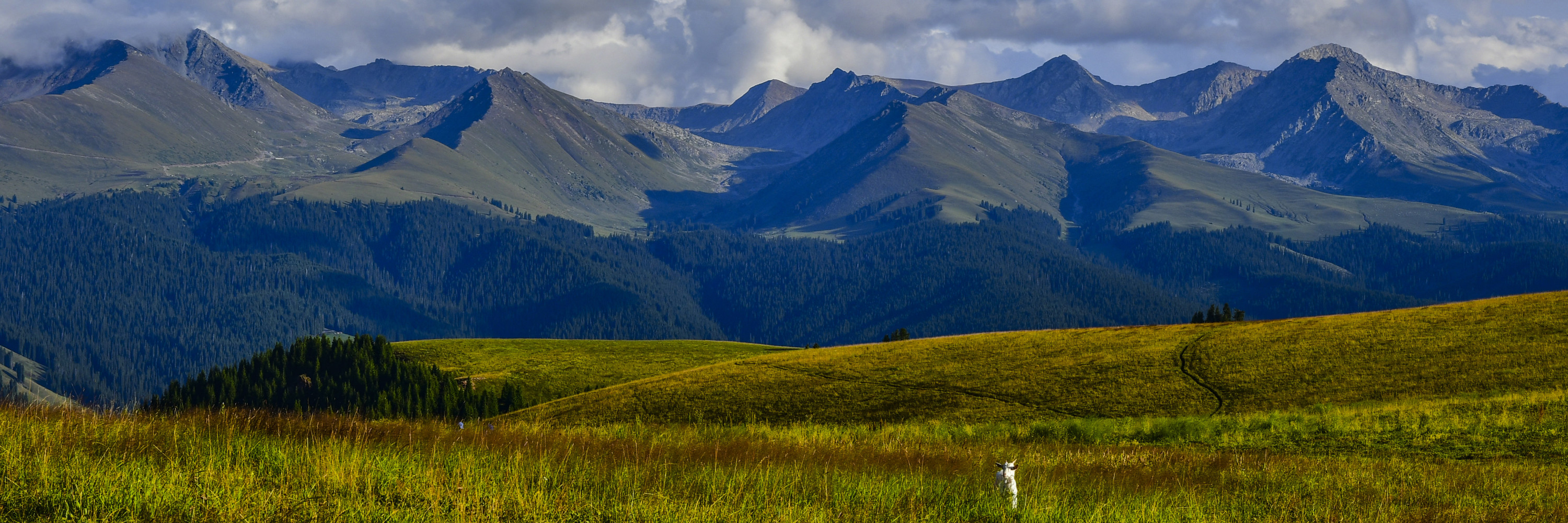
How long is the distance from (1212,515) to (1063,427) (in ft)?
61.9

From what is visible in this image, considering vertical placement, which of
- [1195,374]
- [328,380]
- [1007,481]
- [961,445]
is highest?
[1195,374]

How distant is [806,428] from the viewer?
31.4m

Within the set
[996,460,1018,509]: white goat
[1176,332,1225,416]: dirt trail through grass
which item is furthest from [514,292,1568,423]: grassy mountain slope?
[996,460,1018,509]: white goat

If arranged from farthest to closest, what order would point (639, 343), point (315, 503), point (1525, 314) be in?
point (639, 343), point (1525, 314), point (315, 503)

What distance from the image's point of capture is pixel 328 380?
13012 cm

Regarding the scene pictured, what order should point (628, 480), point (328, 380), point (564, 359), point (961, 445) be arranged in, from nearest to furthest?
point (628, 480), point (961, 445), point (564, 359), point (328, 380)

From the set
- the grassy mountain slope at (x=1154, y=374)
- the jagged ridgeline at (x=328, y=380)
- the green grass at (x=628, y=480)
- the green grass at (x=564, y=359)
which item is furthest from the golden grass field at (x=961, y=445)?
the jagged ridgeline at (x=328, y=380)

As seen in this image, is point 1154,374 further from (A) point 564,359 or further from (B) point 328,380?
(B) point 328,380

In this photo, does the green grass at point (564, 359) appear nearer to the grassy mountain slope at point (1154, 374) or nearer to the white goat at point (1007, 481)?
the grassy mountain slope at point (1154, 374)

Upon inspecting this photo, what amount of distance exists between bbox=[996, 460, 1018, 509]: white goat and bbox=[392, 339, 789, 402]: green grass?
70.4m

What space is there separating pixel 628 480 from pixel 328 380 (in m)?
129

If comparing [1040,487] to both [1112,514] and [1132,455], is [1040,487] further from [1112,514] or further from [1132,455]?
[1132,455]

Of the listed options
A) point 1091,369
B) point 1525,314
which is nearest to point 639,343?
point 1091,369

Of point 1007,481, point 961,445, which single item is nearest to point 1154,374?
point 961,445
